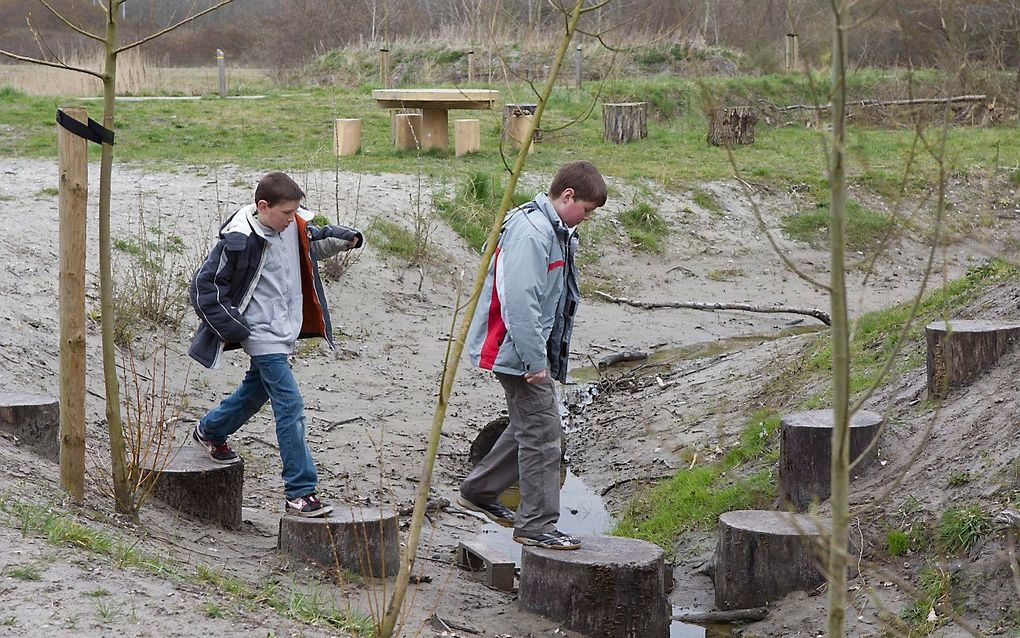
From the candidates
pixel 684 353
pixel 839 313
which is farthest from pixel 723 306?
pixel 839 313

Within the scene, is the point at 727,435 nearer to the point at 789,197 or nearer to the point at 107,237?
the point at 107,237

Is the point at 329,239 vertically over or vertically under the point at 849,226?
over

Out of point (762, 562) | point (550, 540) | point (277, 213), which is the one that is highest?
point (277, 213)

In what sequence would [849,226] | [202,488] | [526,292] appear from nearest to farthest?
1. [526,292]
2. [202,488]
3. [849,226]

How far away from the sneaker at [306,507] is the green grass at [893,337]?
11.3 feet

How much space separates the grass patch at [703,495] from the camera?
22.1 feet

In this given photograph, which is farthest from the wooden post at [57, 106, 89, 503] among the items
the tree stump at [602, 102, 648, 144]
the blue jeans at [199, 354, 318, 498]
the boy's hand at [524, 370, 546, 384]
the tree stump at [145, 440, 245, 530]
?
the tree stump at [602, 102, 648, 144]

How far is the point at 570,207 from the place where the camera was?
521 centimetres

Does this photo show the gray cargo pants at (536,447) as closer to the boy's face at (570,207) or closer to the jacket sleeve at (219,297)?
the boy's face at (570,207)

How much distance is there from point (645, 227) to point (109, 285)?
10.0 metres

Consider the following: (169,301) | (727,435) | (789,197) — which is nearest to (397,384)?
(169,301)

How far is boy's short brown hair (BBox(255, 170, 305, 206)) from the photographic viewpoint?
5.26 meters

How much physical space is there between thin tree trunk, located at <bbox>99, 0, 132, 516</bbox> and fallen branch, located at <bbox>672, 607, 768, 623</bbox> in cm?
269

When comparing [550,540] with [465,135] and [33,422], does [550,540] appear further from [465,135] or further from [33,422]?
[465,135]
